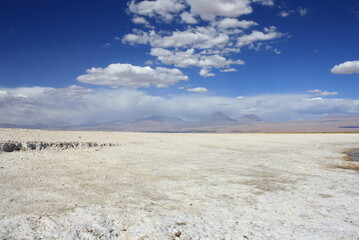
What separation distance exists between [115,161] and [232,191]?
868 cm

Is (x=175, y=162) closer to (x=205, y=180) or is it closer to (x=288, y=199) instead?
(x=205, y=180)

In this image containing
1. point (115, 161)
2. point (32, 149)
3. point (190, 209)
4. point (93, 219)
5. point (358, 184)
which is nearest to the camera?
point (93, 219)

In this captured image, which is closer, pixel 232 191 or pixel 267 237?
pixel 267 237

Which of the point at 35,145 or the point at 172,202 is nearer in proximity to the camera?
the point at 172,202

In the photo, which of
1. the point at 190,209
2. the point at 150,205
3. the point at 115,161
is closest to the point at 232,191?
the point at 190,209

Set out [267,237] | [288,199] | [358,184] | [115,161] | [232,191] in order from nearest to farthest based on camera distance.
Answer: [267,237] < [288,199] < [232,191] < [358,184] < [115,161]

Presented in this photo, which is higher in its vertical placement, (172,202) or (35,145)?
(35,145)

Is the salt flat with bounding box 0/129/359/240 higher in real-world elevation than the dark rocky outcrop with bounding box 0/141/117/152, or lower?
lower

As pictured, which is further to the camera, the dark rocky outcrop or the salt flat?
the dark rocky outcrop

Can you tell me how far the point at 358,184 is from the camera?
12297 millimetres

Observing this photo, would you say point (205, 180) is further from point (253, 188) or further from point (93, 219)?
point (93, 219)

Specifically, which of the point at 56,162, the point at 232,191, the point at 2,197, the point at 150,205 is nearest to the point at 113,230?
the point at 150,205

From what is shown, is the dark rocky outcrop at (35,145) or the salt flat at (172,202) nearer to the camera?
the salt flat at (172,202)

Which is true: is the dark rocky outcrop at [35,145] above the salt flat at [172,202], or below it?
above
